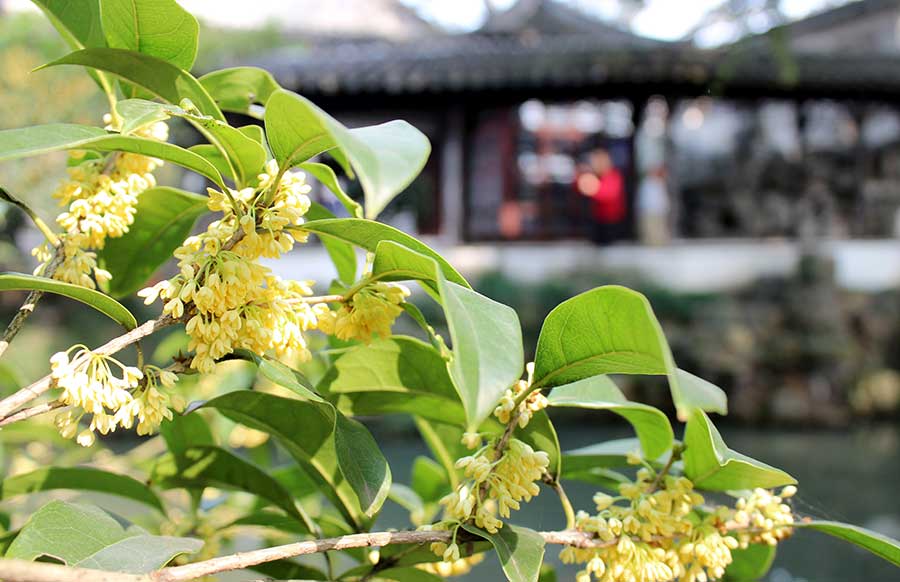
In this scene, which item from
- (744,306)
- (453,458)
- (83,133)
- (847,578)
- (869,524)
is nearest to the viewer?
(83,133)

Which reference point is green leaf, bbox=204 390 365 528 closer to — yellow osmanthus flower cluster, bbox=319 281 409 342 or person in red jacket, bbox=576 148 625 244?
yellow osmanthus flower cluster, bbox=319 281 409 342

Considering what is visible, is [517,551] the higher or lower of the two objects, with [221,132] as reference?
lower

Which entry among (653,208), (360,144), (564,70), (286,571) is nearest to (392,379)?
(286,571)

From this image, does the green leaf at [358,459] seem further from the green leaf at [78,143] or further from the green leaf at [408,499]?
the green leaf at [408,499]

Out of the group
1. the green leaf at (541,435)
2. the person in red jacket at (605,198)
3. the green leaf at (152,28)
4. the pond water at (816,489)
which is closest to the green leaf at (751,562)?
the pond water at (816,489)

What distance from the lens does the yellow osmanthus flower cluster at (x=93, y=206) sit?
0.49 metres

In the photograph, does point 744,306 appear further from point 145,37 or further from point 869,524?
point 145,37

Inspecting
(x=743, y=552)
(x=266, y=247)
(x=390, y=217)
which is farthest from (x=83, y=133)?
(x=390, y=217)

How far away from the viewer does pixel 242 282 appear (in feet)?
1.38

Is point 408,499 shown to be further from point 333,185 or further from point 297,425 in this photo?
point 333,185

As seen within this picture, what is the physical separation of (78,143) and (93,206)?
141 millimetres

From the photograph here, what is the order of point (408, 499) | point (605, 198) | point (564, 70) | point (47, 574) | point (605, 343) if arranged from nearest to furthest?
point (47, 574) → point (605, 343) → point (408, 499) → point (564, 70) → point (605, 198)

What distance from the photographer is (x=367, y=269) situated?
0.48 metres

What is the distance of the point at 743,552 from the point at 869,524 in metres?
2.37
